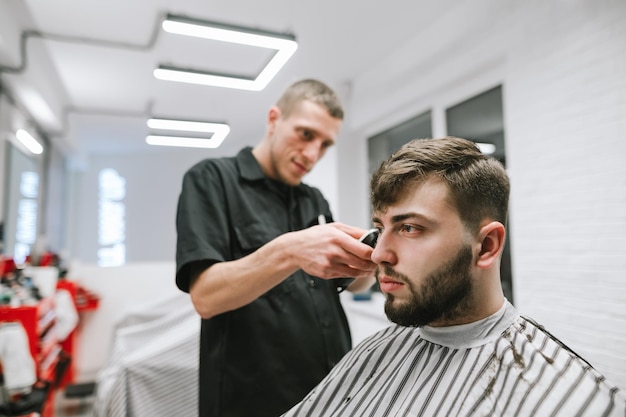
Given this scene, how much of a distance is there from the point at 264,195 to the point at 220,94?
13.6 feet

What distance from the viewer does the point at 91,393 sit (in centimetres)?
393

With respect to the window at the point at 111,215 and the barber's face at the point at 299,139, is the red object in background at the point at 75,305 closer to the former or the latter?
the window at the point at 111,215

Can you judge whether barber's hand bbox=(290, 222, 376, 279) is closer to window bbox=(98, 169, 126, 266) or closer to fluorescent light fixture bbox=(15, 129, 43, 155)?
fluorescent light fixture bbox=(15, 129, 43, 155)

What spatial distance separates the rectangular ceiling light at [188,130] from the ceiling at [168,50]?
556mm

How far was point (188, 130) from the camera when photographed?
4684 millimetres

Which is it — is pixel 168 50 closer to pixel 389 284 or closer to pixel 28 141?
pixel 28 141

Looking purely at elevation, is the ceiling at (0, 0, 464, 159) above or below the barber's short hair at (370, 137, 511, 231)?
above

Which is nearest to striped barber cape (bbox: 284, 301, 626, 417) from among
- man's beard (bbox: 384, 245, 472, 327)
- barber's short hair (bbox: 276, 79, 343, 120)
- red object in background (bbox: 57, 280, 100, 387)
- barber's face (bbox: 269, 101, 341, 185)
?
man's beard (bbox: 384, 245, 472, 327)

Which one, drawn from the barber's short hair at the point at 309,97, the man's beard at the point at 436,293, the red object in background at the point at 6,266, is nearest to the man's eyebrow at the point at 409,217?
the man's beard at the point at 436,293

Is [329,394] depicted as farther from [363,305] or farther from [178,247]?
[363,305]

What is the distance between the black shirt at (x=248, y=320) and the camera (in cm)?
119

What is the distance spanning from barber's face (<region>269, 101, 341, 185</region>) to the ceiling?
86cm

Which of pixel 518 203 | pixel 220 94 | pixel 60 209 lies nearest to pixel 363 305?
pixel 518 203

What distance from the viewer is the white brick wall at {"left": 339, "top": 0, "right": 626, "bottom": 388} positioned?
6.70 ft
